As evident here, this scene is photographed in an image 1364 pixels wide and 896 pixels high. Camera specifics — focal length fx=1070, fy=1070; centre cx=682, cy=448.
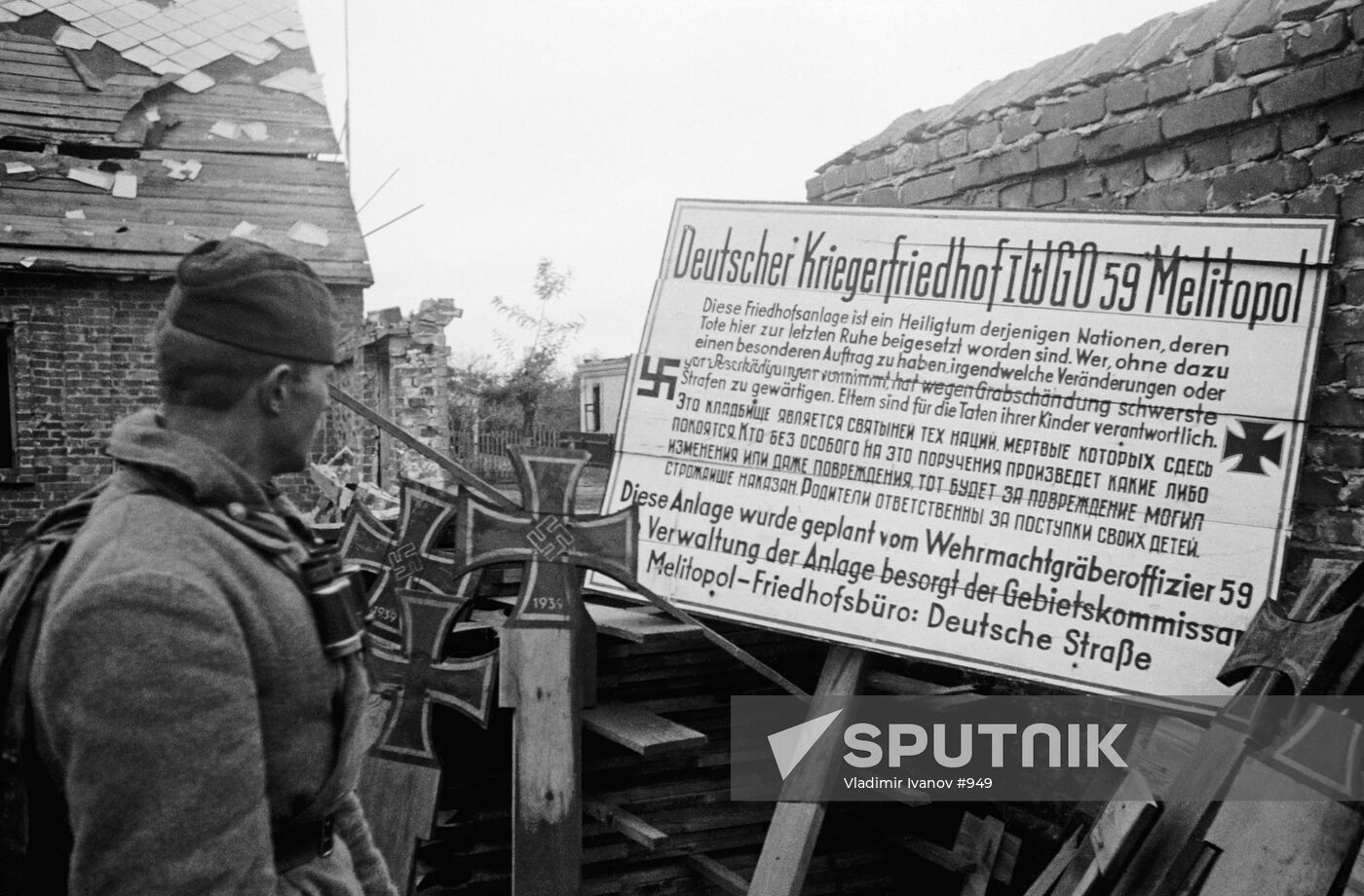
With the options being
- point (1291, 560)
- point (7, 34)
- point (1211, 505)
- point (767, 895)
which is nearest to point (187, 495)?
point (767, 895)

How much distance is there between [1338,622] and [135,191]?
11.1 metres

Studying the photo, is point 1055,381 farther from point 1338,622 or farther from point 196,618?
point 196,618

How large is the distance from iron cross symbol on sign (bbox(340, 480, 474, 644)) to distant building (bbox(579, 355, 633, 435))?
17.8 m

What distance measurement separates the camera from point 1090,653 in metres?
3.17

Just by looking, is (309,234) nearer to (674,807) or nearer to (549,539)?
(549,539)

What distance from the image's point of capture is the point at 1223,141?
3.51m

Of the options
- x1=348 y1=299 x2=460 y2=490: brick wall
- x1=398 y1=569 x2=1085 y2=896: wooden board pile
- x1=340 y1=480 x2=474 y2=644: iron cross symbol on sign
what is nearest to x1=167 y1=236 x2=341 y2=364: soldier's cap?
x1=340 y1=480 x2=474 y2=644: iron cross symbol on sign

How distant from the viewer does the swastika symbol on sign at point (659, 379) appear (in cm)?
387

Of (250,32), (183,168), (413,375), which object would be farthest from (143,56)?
(413,375)

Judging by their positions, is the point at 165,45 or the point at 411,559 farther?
the point at 165,45

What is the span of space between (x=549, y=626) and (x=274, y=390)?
82.2 inches

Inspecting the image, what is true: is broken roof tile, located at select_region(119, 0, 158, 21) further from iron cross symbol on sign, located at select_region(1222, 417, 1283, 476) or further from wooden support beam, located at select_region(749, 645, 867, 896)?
iron cross symbol on sign, located at select_region(1222, 417, 1283, 476)

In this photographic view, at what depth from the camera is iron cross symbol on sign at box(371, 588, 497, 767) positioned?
3.78 meters

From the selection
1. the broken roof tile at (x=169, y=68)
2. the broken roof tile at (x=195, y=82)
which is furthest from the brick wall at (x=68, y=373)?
the broken roof tile at (x=169, y=68)
